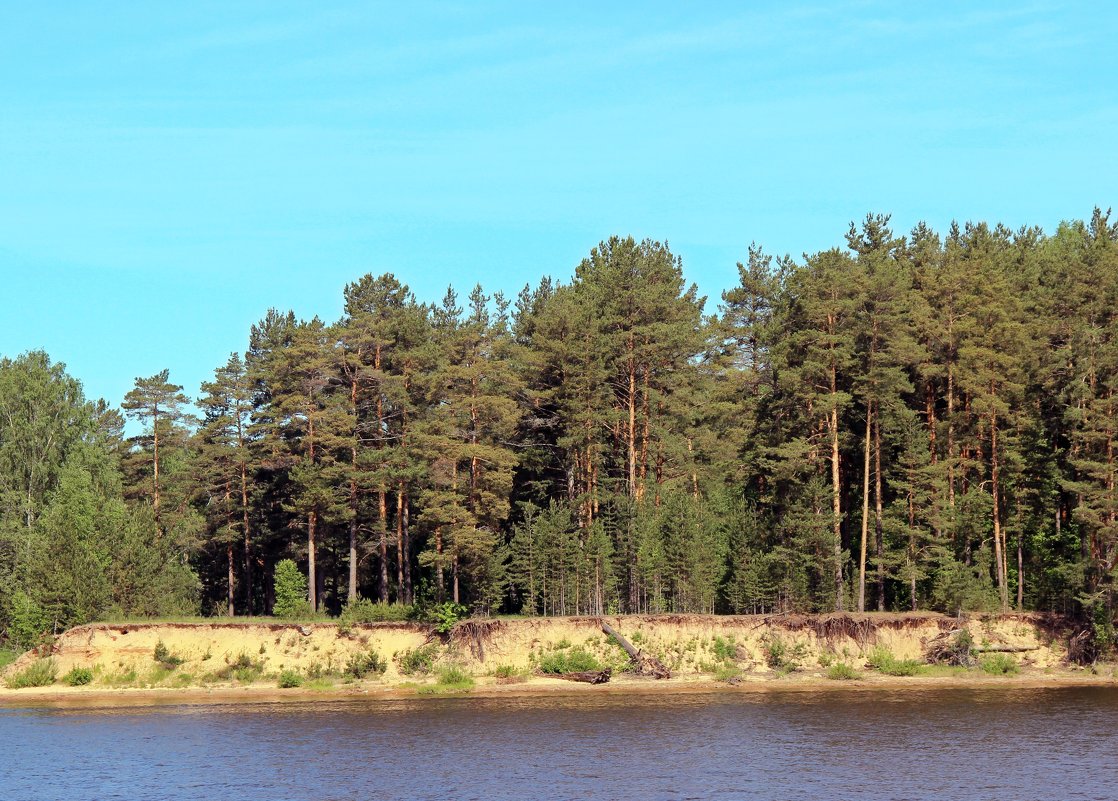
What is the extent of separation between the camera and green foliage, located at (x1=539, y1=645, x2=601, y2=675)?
6448 cm

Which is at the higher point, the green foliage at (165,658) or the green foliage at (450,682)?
the green foliage at (165,658)

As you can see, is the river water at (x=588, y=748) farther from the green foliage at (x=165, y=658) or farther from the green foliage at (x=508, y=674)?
the green foliage at (x=165, y=658)

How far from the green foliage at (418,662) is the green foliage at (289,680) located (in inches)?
212

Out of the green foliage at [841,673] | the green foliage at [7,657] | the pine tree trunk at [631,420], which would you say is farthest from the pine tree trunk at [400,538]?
the green foliage at [841,673]

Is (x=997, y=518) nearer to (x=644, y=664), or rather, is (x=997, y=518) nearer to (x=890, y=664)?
(x=890, y=664)

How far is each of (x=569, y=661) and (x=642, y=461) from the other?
16.8m

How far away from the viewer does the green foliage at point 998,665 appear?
65.3m

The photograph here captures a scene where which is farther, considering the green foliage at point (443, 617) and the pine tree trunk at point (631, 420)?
the pine tree trunk at point (631, 420)

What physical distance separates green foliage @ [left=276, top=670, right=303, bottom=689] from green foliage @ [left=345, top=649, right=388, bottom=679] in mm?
2596

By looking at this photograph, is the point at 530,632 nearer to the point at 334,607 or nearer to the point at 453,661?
the point at 453,661

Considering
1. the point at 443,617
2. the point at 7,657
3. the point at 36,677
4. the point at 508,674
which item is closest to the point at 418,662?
the point at 443,617

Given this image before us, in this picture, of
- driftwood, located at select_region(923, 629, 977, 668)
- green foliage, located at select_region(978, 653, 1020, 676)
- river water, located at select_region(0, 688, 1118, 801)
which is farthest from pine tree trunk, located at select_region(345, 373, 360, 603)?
Result: green foliage, located at select_region(978, 653, 1020, 676)

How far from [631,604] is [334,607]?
2470 centimetres

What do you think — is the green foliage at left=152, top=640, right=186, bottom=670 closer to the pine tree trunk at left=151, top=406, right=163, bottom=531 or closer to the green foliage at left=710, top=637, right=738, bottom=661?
the pine tree trunk at left=151, top=406, right=163, bottom=531
